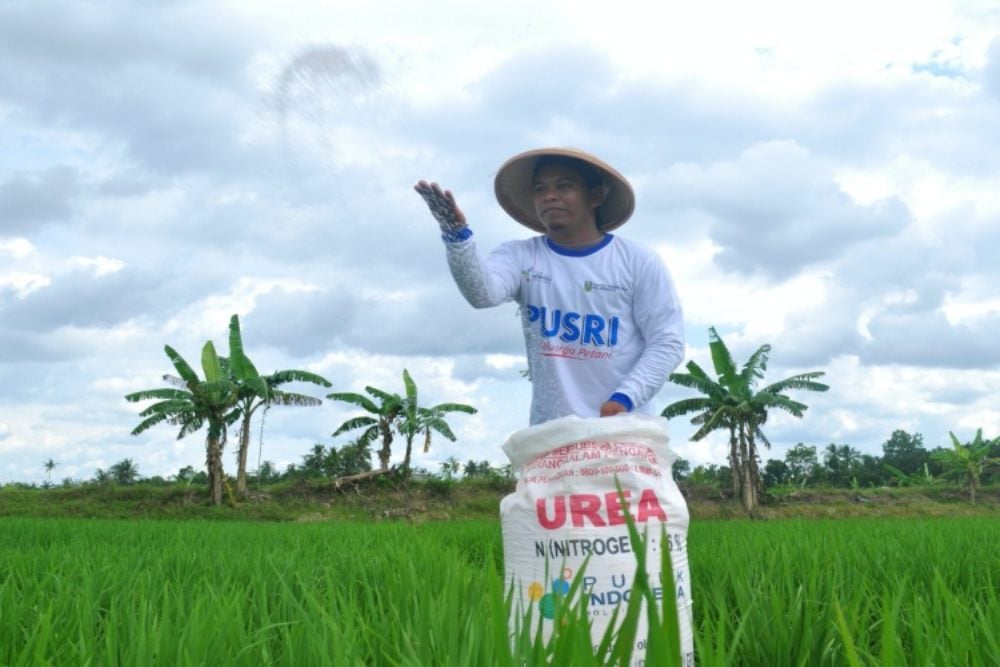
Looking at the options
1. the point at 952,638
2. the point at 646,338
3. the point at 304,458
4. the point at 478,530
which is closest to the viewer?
the point at 952,638

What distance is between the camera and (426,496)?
70.9 feet

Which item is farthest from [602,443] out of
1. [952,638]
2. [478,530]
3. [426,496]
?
[426,496]

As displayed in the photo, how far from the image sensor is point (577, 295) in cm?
260

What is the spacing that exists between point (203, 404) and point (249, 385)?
4.07 feet

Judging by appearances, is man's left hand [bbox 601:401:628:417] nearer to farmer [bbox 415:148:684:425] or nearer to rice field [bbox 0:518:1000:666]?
farmer [bbox 415:148:684:425]

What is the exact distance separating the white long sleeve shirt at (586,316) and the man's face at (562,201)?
0.09 meters

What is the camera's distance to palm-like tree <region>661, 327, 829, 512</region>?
1864cm

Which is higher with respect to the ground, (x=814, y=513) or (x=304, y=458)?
(x=304, y=458)

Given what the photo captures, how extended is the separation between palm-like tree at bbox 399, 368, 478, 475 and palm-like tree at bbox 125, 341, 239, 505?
14.0ft

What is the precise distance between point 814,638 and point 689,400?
1809 cm

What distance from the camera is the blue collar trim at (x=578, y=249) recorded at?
2.68 metres

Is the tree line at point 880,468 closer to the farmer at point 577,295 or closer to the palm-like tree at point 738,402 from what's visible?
the palm-like tree at point 738,402

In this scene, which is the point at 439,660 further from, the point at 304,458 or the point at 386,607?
the point at 304,458

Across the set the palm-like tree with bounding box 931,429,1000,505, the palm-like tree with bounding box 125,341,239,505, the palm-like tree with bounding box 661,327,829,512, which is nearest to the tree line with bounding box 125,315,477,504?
the palm-like tree with bounding box 125,341,239,505
